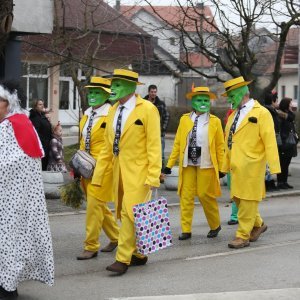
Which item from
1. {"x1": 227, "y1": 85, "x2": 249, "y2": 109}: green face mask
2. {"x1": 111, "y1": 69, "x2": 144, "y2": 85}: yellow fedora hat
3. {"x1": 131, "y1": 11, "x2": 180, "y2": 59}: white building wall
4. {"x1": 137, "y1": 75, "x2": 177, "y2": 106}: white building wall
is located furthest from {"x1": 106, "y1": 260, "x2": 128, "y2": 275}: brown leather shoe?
{"x1": 137, "y1": 75, "x2": 177, "y2": 106}: white building wall

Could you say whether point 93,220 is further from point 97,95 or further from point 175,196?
point 175,196

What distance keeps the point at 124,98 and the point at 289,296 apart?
272cm

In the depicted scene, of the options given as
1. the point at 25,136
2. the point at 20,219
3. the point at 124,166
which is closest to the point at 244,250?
the point at 124,166

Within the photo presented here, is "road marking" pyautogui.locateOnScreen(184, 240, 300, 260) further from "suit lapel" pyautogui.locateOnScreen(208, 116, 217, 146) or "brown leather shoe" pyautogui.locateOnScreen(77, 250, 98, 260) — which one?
"suit lapel" pyautogui.locateOnScreen(208, 116, 217, 146)

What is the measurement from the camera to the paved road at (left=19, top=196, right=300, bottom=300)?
7262mm

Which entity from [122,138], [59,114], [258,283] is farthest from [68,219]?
[59,114]

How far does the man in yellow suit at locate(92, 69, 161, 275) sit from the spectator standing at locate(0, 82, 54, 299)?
131 cm

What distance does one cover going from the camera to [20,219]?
6773 millimetres

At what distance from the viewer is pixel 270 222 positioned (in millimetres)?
11758

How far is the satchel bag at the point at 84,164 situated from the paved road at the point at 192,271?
94 cm

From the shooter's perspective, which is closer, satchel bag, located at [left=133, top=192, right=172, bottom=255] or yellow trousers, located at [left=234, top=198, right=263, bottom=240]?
satchel bag, located at [left=133, top=192, right=172, bottom=255]

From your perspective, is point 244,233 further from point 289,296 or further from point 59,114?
point 59,114

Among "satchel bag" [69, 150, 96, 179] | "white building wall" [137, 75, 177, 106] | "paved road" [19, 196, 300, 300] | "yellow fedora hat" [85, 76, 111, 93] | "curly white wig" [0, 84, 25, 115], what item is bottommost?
"paved road" [19, 196, 300, 300]

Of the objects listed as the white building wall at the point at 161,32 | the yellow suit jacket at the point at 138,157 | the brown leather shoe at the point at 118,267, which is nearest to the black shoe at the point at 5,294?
the brown leather shoe at the point at 118,267
